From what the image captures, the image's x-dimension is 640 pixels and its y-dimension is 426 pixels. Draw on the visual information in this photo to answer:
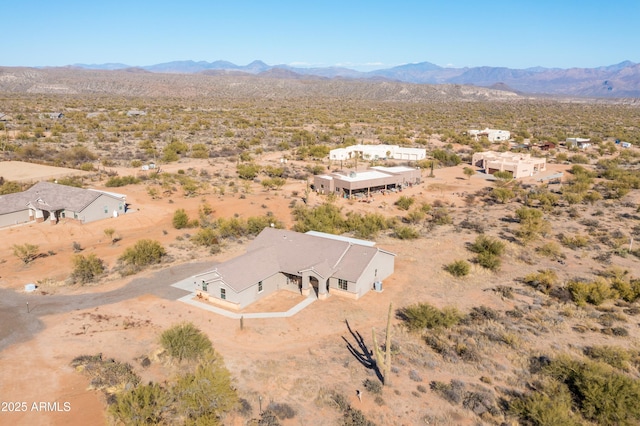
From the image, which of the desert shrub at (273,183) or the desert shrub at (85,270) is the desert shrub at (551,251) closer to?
the desert shrub at (273,183)

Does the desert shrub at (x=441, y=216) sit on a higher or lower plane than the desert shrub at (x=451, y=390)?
lower

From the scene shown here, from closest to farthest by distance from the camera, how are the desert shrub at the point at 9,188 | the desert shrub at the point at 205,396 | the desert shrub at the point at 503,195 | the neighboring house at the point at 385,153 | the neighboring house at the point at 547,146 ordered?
1. the desert shrub at the point at 205,396
2. the desert shrub at the point at 9,188
3. the desert shrub at the point at 503,195
4. the neighboring house at the point at 385,153
5. the neighboring house at the point at 547,146

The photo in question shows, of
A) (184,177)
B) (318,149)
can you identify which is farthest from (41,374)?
(318,149)

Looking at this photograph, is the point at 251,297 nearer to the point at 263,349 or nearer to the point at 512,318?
the point at 263,349

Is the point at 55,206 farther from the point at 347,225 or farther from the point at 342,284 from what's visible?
the point at 342,284

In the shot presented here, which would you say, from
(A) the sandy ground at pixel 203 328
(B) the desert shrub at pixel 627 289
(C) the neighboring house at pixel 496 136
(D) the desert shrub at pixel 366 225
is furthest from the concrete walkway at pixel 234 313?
(C) the neighboring house at pixel 496 136

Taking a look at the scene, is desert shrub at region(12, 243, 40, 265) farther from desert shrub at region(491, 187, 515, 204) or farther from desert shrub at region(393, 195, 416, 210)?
desert shrub at region(491, 187, 515, 204)
